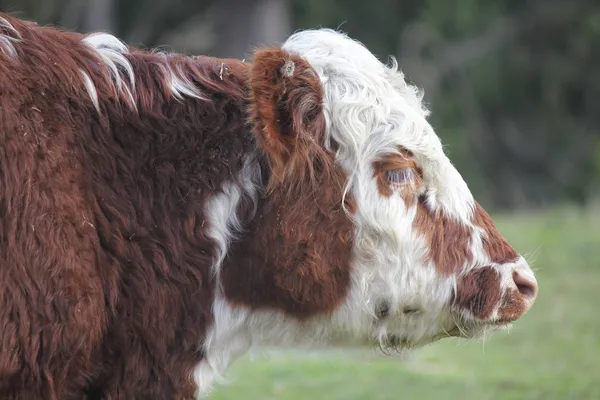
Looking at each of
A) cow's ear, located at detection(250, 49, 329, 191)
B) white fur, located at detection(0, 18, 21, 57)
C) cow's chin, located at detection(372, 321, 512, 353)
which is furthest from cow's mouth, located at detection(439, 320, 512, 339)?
white fur, located at detection(0, 18, 21, 57)

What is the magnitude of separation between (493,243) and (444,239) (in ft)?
0.60

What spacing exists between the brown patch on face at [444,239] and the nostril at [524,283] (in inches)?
6.6

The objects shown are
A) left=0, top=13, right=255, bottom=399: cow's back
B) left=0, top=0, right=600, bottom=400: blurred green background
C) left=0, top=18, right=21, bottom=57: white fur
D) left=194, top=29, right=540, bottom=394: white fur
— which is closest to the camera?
left=0, top=13, right=255, bottom=399: cow's back

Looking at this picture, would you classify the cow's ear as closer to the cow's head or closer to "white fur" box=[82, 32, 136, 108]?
the cow's head

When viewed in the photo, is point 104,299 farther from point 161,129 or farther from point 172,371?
point 161,129

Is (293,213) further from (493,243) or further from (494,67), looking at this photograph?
(494,67)

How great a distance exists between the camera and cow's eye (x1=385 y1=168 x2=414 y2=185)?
137 inches

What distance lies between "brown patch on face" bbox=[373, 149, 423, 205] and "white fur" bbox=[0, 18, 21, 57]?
119 cm

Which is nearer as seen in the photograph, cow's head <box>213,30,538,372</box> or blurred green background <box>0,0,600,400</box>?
cow's head <box>213,30,538,372</box>

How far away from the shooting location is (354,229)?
135 inches

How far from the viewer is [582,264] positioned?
35.3 ft

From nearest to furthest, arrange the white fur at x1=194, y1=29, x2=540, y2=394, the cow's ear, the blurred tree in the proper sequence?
the cow's ear
the white fur at x1=194, y1=29, x2=540, y2=394
the blurred tree

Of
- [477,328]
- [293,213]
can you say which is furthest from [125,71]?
[477,328]

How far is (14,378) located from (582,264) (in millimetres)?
8611
